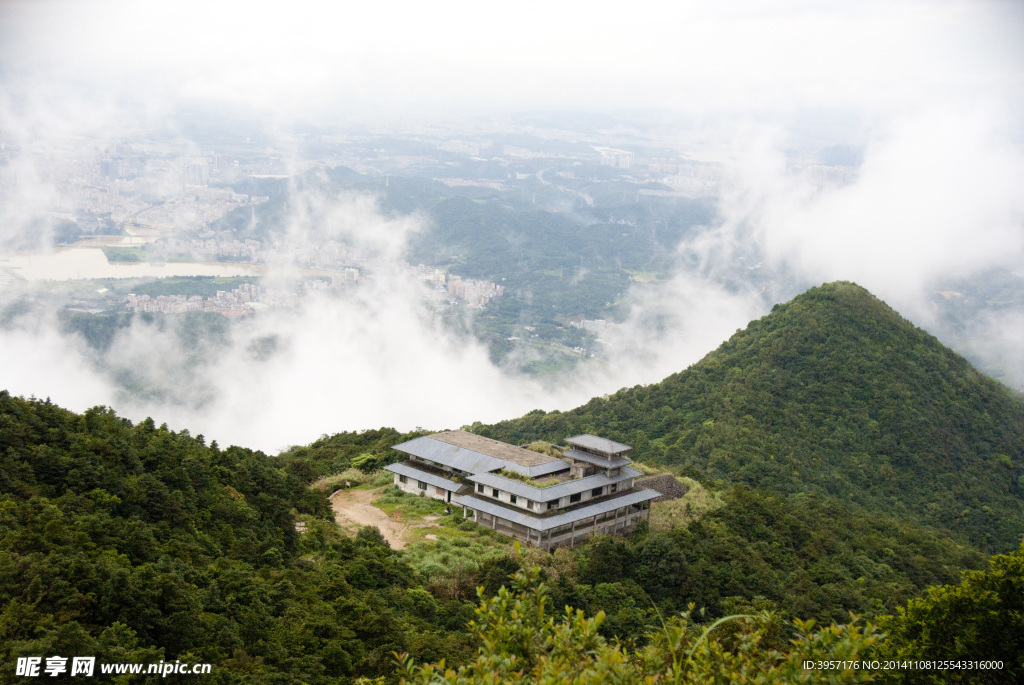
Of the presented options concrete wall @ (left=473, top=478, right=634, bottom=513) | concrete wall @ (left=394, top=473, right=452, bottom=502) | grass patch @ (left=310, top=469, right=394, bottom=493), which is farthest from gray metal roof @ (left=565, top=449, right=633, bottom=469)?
grass patch @ (left=310, top=469, right=394, bottom=493)

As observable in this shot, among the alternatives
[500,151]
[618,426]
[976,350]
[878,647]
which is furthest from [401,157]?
[878,647]

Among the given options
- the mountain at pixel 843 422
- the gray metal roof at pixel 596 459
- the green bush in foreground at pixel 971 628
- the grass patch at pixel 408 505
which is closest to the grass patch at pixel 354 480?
the grass patch at pixel 408 505

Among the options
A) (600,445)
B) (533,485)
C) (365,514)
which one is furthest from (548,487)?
(365,514)

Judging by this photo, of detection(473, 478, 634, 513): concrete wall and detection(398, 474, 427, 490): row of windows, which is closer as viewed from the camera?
detection(473, 478, 634, 513): concrete wall

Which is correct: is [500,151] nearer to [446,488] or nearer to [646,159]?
[646,159]

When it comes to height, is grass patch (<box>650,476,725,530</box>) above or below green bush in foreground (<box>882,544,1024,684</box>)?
above

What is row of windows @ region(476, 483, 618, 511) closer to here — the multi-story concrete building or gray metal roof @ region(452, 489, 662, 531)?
the multi-story concrete building

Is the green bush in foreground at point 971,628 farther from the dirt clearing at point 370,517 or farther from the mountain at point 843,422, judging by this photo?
the mountain at point 843,422
